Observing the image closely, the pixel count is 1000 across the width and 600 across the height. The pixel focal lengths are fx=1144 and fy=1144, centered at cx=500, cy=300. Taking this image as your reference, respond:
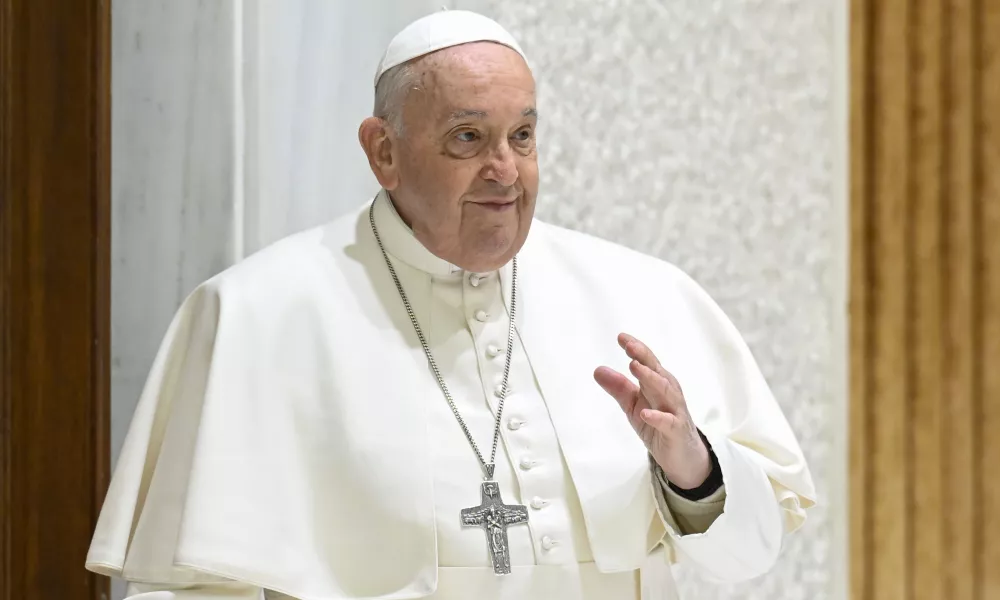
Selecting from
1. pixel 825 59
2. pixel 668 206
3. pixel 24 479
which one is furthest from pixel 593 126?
pixel 24 479

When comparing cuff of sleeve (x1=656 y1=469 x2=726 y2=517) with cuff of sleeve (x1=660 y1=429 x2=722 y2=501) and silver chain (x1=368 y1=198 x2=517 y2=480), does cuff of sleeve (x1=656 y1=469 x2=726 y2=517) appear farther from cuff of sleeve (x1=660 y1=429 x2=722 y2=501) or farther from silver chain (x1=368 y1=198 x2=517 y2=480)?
silver chain (x1=368 y1=198 x2=517 y2=480)

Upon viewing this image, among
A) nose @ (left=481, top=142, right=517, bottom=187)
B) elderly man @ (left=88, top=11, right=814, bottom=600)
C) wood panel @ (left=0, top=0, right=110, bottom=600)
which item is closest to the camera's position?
elderly man @ (left=88, top=11, right=814, bottom=600)

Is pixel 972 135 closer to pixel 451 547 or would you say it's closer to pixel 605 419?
pixel 605 419

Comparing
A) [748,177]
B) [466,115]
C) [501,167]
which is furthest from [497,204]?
[748,177]

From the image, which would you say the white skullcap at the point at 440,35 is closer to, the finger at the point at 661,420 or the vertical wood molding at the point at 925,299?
the finger at the point at 661,420

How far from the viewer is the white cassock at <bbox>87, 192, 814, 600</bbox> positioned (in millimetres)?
2129

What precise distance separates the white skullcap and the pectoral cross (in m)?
0.87

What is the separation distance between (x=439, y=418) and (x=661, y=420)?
481 millimetres

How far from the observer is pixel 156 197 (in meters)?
2.88

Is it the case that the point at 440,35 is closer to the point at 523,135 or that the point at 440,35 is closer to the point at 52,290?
the point at 523,135

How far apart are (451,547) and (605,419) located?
0.42 meters

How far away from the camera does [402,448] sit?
2186mm

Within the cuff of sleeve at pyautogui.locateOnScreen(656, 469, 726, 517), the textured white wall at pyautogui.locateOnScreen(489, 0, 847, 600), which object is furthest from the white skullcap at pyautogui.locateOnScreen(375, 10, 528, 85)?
the cuff of sleeve at pyautogui.locateOnScreen(656, 469, 726, 517)

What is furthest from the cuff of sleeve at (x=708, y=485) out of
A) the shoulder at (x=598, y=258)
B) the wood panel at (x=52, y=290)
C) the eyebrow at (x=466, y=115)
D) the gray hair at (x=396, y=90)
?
the wood panel at (x=52, y=290)
